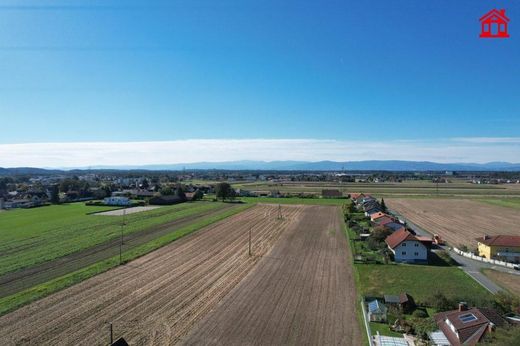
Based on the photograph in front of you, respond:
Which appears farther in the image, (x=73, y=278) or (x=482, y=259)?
(x=482, y=259)

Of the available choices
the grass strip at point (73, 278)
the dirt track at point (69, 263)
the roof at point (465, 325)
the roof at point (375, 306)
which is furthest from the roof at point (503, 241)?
the dirt track at point (69, 263)

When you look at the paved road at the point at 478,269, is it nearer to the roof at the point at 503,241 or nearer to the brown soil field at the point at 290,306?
the roof at the point at 503,241

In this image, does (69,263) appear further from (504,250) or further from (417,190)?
(417,190)

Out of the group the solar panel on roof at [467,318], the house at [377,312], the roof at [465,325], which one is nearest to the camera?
the roof at [465,325]

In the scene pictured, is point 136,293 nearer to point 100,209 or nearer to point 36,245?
point 36,245

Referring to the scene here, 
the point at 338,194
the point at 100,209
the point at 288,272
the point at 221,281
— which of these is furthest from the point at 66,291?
the point at 338,194

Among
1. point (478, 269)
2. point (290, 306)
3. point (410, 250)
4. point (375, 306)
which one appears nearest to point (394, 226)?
point (410, 250)

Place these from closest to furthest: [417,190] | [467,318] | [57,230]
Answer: [467,318] → [57,230] → [417,190]
